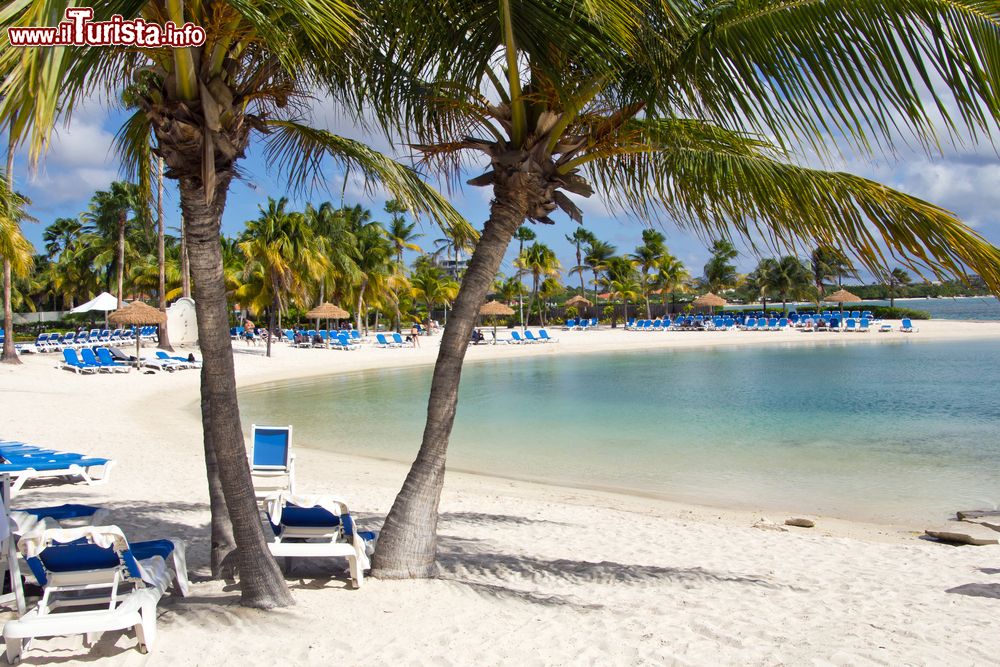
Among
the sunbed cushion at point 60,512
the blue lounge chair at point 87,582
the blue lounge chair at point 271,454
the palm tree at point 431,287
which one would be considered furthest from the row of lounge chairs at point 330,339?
the blue lounge chair at point 87,582

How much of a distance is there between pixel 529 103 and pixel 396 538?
109 inches

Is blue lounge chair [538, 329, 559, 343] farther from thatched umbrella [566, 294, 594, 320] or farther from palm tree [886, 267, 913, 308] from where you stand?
palm tree [886, 267, 913, 308]

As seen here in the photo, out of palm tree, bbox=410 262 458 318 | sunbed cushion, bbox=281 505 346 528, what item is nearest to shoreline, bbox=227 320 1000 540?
sunbed cushion, bbox=281 505 346 528

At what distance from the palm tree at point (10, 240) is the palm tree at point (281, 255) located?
8.05 metres

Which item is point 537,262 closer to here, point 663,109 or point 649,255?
point 649,255

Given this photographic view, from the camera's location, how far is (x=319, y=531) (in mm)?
4477

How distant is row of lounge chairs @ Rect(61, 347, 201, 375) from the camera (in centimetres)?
1958

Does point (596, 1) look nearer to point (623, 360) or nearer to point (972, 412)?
point (972, 412)

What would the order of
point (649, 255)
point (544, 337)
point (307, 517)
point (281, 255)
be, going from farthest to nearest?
1. point (649, 255)
2. point (544, 337)
3. point (281, 255)
4. point (307, 517)

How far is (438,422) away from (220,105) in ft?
6.93

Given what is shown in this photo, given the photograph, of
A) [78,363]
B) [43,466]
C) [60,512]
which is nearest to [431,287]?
[78,363]

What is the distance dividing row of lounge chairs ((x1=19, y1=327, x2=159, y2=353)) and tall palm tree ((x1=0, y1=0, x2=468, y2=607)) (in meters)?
25.3

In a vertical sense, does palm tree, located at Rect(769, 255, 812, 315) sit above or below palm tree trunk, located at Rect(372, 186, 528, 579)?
above

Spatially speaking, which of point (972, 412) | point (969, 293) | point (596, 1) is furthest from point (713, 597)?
point (972, 412)
